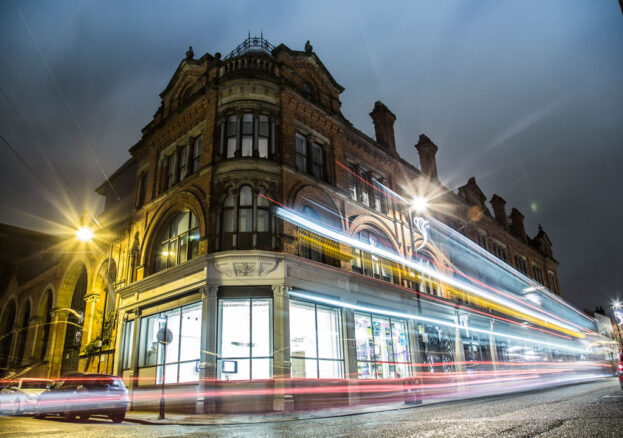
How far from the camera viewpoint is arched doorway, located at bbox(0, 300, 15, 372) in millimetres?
33312

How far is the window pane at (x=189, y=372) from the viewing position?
1630cm

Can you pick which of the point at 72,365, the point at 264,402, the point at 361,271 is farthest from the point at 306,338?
the point at 72,365

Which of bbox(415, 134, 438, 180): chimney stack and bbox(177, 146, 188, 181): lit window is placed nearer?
bbox(177, 146, 188, 181): lit window

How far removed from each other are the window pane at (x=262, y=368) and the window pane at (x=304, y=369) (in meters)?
0.88

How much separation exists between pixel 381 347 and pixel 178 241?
11499 mm

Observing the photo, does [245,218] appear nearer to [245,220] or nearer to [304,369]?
[245,220]

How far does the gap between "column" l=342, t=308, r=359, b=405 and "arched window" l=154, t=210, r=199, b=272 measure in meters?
7.57

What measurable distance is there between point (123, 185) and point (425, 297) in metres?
20.8

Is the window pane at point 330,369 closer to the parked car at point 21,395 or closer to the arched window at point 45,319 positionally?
the parked car at point 21,395

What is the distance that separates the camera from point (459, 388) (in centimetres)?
2514

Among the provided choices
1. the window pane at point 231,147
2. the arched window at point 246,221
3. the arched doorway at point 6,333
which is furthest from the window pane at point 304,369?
the arched doorway at point 6,333

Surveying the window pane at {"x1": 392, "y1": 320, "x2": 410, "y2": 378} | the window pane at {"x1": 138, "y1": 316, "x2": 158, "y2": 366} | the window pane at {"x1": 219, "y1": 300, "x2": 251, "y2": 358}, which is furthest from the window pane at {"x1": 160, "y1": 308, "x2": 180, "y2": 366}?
the window pane at {"x1": 392, "y1": 320, "x2": 410, "y2": 378}

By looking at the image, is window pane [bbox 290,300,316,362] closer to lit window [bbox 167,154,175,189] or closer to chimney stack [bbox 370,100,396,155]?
lit window [bbox 167,154,175,189]

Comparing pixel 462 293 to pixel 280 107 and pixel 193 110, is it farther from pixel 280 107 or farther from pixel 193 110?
pixel 193 110
